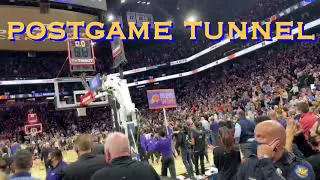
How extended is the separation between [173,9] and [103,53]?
1011cm

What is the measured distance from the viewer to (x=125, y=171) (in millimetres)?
2668

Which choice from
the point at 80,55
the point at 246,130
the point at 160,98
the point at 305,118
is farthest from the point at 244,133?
the point at 80,55

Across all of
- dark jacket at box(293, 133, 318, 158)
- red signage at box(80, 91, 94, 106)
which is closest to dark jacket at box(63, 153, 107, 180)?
dark jacket at box(293, 133, 318, 158)

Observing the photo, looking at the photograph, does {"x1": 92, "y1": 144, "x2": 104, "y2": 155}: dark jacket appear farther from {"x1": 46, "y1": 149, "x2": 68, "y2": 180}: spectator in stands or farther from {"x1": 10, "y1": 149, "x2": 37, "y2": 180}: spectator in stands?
{"x1": 10, "y1": 149, "x2": 37, "y2": 180}: spectator in stands

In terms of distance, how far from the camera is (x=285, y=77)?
21734 mm

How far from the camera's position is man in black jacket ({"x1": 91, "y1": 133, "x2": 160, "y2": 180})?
2639mm

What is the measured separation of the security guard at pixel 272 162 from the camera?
2.22 metres

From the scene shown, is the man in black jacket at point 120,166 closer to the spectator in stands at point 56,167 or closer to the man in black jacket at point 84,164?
the man in black jacket at point 84,164

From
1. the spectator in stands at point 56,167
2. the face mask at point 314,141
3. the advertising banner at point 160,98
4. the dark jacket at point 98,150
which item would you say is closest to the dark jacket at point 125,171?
the dark jacket at point 98,150

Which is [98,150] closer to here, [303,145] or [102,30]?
[303,145]

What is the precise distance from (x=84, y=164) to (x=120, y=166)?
3.49 feet

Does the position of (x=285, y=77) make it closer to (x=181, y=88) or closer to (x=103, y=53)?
(x=181, y=88)

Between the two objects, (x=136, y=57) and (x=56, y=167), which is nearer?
(x=56, y=167)

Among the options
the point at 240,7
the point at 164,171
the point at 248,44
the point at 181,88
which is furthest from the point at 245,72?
the point at 164,171
